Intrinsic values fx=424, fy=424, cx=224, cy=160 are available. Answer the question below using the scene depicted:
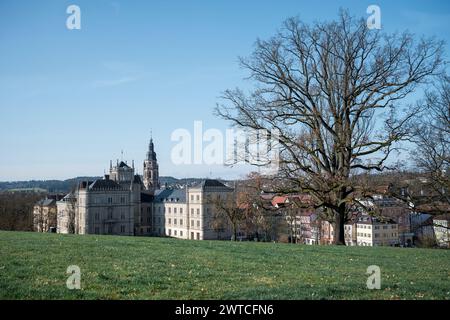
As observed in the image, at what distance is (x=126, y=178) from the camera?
343ft

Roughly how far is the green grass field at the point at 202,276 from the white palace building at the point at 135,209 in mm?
59021

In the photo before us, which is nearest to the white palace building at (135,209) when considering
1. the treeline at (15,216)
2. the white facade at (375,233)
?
the treeline at (15,216)

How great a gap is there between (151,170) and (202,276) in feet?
387

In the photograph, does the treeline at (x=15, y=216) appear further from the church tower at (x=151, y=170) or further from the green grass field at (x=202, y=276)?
the green grass field at (x=202, y=276)

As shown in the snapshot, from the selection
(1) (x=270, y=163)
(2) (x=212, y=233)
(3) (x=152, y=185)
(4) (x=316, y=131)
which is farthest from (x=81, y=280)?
(3) (x=152, y=185)

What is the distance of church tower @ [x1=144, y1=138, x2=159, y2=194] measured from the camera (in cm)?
12400

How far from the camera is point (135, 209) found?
345 ft

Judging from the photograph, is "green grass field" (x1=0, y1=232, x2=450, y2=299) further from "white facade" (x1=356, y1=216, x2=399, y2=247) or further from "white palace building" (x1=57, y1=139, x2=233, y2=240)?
"white facade" (x1=356, y1=216, x2=399, y2=247)

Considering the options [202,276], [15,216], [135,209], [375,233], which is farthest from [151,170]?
[202,276]

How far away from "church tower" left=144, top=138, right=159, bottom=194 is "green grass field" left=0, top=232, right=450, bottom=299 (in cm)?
10952

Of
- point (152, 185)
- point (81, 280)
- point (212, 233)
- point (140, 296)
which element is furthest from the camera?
point (152, 185)

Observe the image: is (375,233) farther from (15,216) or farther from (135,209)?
(15,216)
